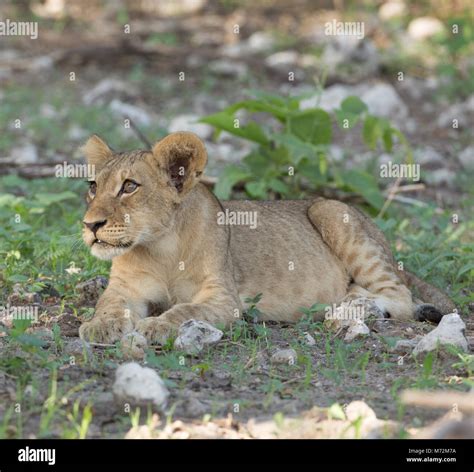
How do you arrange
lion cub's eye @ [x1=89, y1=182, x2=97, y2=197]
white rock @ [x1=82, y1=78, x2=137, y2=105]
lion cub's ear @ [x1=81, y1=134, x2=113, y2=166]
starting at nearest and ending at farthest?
lion cub's eye @ [x1=89, y1=182, x2=97, y2=197], lion cub's ear @ [x1=81, y1=134, x2=113, y2=166], white rock @ [x1=82, y1=78, x2=137, y2=105]

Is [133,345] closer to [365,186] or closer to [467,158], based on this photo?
[365,186]

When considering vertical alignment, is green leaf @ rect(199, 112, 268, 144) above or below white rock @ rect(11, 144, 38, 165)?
below

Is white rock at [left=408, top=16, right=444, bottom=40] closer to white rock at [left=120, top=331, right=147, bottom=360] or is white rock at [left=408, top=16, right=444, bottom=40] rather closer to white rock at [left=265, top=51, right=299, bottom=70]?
white rock at [left=265, top=51, right=299, bottom=70]

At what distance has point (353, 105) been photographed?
27.8ft

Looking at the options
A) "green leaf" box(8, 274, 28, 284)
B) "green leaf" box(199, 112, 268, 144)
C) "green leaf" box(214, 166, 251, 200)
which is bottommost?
"green leaf" box(8, 274, 28, 284)

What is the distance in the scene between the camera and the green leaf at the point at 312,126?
334 inches

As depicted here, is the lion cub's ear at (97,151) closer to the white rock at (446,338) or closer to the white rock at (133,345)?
the white rock at (133,345)

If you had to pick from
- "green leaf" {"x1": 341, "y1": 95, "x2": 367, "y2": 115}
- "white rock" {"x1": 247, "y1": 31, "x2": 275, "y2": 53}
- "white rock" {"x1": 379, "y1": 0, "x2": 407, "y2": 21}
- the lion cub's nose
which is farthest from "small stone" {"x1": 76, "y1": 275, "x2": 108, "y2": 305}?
"white rock" {"x1": 379, "y1": 0, "x2": 407, "y2": 21}

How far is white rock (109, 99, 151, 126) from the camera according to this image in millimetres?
11664

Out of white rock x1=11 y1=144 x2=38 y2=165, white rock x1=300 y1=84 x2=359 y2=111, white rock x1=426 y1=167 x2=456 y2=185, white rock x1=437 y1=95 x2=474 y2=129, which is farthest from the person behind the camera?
white rock x1=437 y1=95 x2=474 y2=129

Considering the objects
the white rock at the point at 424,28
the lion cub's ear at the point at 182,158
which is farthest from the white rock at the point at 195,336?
the white rock at the point at 424,28

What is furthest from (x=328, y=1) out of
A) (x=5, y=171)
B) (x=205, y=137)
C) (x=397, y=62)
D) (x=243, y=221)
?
(x=243, y=221)

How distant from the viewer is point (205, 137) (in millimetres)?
11211

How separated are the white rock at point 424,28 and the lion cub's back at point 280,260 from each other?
26.6 feet
